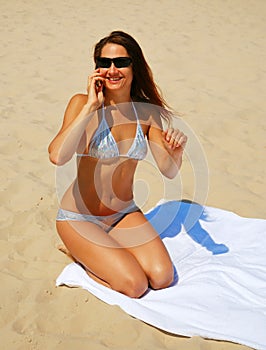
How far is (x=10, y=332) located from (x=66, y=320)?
29 centimetres

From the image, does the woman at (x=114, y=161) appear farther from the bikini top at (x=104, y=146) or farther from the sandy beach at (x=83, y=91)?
the sandy beach at (x=83, y=91)

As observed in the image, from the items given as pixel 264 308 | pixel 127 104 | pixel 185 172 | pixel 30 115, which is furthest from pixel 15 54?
pixel 264 308

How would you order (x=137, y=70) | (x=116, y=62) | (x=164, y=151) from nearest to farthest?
1. (x=116, y=62)
2. (x=137, y=70)
3. (x=164, y=151)

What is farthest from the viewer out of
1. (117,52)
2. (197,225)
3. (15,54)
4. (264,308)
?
(15,54)

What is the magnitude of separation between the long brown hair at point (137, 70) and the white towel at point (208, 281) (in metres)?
0.85

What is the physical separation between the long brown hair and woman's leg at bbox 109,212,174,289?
0.75m

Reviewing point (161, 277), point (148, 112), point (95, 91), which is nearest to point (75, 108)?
point (95, 91)

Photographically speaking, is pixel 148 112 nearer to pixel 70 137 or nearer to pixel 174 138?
pixel 174 138

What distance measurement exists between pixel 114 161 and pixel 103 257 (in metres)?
0.57

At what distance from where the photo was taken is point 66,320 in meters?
2.32

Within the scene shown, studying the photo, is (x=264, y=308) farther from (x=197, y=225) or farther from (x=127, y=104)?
(x=127, y=104)

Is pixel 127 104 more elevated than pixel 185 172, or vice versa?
pixel 127 104

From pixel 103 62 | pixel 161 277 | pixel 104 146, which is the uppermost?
pixel 103 62

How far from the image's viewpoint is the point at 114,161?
8.76 feet
